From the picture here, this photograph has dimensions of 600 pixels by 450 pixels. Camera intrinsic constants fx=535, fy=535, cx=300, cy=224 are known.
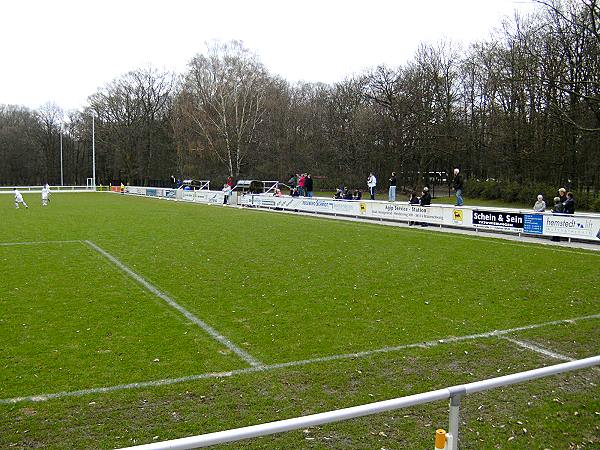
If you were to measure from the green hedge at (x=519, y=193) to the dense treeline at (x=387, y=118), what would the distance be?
1287 millimetres

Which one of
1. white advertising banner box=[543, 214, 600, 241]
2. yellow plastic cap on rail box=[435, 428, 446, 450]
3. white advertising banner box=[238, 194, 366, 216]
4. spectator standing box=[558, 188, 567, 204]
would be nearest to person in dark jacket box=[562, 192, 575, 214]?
spectator standing box=[558, 188, 567, 204]

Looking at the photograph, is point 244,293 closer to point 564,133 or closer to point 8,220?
point 8,220

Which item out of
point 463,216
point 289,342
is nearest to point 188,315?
point 289,342

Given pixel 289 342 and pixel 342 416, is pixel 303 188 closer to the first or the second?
pixel 289 342

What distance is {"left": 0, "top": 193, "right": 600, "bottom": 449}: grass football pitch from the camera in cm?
501

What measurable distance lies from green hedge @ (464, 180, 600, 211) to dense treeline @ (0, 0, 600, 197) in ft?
4.22

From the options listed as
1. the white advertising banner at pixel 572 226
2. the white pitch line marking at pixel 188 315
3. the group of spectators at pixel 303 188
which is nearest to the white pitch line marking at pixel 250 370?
the white pitch line marking at pixel 188 315

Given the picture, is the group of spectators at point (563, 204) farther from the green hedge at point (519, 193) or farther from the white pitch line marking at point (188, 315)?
the white pitch line marking at point (188, 315)

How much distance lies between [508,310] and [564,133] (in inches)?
1197

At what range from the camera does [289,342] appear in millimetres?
7617

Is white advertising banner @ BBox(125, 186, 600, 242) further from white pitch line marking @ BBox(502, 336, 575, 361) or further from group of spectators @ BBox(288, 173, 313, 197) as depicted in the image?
white pitch line marking @ BBox(502, 336, 575, 361)

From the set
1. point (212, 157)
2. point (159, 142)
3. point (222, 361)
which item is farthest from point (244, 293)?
point (159, 142)

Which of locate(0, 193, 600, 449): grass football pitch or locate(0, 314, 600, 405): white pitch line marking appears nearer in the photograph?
locate(0, 193, 600, 449): grass football pitch

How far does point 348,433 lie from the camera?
189 inches
